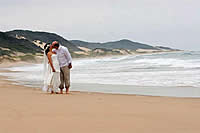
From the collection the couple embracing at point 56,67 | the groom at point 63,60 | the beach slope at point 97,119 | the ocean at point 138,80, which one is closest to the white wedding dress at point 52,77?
the couple embracing at point 56,67

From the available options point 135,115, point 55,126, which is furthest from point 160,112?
point 55,126

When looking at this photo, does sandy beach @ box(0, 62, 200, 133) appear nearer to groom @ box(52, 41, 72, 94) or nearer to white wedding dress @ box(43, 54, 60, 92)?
white wedding dress @ box(43, 54, 60, 92)

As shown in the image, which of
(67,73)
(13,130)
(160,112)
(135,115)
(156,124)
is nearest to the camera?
(13,130)

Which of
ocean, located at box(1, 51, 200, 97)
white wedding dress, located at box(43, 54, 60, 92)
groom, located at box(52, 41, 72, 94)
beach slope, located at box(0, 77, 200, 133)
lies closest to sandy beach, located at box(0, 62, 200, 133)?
beach slope, located at box(0, 77, 200, 133)

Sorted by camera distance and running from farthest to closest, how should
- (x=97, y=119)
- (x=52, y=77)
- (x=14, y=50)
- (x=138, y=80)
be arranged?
1. (x=14, y=50)
2. (x=138, y=80)
3. (x=52, y=77)
4. (x=97, y=119)

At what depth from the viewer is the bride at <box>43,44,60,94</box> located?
316 inches

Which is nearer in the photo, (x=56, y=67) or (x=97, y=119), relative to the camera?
(x=97, y=119)

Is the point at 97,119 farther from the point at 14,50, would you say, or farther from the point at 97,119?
the point at 14,50

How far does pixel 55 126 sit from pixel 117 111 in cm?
130

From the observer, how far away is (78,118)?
13.1 feet

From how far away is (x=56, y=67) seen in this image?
8281 millimetres

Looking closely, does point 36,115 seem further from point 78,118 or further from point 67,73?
point 67,73

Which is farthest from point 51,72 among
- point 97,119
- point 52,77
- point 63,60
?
point 97,119

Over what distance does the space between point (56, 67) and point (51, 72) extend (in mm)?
202
